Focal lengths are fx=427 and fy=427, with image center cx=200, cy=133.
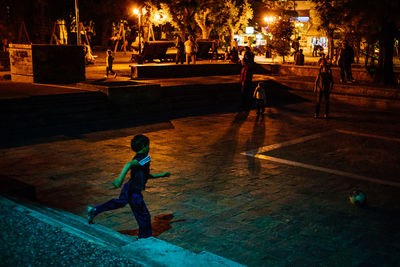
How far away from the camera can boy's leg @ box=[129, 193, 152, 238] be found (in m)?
4.55

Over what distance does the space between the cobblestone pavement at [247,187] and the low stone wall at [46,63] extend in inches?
256

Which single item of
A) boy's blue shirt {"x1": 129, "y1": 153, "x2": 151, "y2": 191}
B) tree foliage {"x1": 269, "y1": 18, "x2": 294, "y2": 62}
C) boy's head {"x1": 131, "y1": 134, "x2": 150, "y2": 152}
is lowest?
boy's blue shirt {"x1": 129, "y1": 153, "x2": 151, "y2": 191}

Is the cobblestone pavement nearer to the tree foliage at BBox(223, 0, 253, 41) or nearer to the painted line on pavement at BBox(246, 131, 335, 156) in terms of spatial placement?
the painted line on pavement at BBox(246, 131, 335, 156)

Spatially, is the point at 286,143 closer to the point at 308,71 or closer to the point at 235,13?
the point at 308,71

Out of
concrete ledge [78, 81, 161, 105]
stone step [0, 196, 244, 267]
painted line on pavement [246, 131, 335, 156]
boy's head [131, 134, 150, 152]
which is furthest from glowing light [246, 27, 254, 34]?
boy's head [131, 134, 150, 152]

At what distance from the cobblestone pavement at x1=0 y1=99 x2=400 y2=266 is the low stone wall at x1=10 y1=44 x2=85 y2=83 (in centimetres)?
649

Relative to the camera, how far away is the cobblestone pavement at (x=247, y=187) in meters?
5.20

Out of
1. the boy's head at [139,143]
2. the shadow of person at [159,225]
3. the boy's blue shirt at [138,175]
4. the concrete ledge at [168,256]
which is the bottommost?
the shadow of person at [159,225]

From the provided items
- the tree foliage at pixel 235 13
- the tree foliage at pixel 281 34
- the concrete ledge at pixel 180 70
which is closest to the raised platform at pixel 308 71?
the concrete ledge at pixel 180 70

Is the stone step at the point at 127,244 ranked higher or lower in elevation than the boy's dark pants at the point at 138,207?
lower

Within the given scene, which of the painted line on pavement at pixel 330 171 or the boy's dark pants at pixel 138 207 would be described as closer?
the boy's dark pants at pixel 138 207

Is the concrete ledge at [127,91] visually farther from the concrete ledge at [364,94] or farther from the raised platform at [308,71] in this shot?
the raised platform at [308,71]

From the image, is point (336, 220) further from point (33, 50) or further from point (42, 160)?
point (33, 50)

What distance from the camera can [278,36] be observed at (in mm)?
28922
